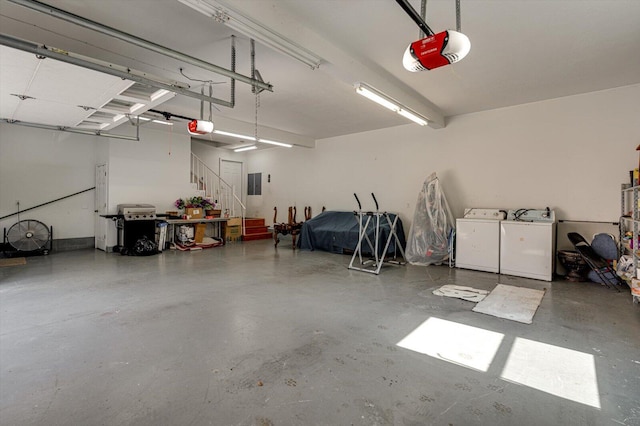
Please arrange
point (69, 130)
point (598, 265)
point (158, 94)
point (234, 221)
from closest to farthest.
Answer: point (158, 94)
point (598, 265)
point (69, 130)
point (234, 221)

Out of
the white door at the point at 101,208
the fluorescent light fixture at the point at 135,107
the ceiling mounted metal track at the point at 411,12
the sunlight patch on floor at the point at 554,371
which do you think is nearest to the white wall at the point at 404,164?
the white door at the point at 101,208

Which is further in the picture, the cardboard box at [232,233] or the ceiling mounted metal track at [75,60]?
the cardboard box at [232,233]

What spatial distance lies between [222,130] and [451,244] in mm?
5068

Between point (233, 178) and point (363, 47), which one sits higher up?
point (363, 47)

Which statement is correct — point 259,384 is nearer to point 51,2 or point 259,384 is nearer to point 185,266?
point 51,2

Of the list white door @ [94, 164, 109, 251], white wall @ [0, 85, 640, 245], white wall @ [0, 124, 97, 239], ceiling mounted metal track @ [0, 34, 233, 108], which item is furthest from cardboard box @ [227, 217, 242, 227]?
ceiling mounted metal track @ [0, 34, 233, 108]

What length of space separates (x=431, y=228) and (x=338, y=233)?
2028 millimetres

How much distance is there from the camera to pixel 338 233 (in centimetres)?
675

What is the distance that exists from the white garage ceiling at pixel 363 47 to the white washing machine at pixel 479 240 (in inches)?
78.3

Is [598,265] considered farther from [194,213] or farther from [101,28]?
[194,213]

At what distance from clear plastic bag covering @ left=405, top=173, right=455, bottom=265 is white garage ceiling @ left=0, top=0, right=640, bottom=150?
166 centimetres

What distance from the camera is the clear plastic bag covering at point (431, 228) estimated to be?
5664mm

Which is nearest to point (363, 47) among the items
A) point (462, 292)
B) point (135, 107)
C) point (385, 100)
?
point (385, 100)

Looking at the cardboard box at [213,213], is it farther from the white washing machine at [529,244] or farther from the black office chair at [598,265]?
the black office chair at [598,265]
